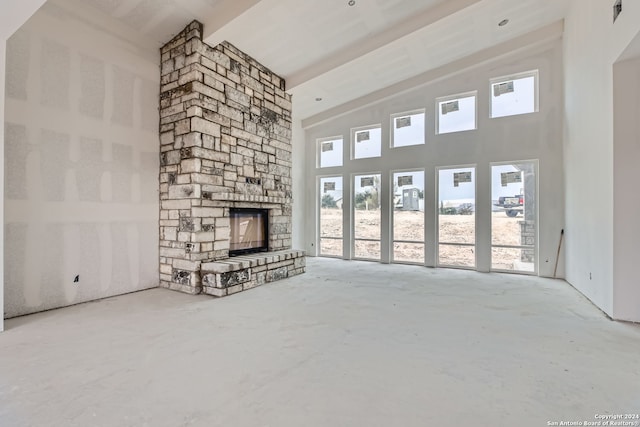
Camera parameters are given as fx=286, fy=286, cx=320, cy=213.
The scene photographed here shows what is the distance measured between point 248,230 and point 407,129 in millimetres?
4132

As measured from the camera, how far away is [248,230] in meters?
5.00

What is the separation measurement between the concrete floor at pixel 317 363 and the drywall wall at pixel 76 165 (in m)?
0.45

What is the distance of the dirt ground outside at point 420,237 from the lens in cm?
549

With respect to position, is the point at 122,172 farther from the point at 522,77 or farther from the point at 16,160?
the point at 522,77

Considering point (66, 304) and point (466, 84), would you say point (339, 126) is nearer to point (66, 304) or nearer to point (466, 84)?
point (466, 84)

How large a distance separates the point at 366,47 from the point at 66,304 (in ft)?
18.1

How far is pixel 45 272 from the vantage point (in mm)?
3215

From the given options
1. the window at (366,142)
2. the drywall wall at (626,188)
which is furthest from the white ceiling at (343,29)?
the drywall wall at (626,188)

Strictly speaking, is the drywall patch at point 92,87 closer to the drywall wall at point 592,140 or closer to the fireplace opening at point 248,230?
the fireplace opening at point 248,230

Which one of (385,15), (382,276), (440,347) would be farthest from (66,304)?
(385,15)

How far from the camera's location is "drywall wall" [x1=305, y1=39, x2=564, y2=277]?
5.09m

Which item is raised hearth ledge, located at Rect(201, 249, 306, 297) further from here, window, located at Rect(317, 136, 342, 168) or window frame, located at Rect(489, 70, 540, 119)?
window frame, located at Rect(489, 70, 540, 119)

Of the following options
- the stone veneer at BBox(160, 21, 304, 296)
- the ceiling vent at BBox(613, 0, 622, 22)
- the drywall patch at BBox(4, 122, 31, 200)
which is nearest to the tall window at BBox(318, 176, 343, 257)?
the stone veneer at BBox(160, 21, 304, 296)

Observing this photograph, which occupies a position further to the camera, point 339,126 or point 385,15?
point 339,126
